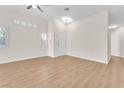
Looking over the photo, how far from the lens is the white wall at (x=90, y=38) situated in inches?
188

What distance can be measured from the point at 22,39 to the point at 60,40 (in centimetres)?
276

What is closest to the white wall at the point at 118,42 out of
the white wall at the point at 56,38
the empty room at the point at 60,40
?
the empty room at the point at 60,40

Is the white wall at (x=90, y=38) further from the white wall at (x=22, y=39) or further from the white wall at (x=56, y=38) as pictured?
the white wall at (x=22, y=39)

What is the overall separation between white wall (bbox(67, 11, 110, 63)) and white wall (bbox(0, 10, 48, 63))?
2041mm

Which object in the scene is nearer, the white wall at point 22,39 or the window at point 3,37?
the window at point 3,37

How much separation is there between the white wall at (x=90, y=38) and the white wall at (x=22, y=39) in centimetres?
204

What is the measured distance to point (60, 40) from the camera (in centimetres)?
709

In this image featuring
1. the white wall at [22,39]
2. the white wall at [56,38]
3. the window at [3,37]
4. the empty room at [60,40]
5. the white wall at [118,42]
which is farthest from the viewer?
the white wall at [118,42]

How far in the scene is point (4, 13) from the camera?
4566mm

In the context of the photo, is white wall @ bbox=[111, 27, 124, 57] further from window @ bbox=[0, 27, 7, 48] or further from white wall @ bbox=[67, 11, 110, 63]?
window @ bbox=[0, 27, 7, 48]
